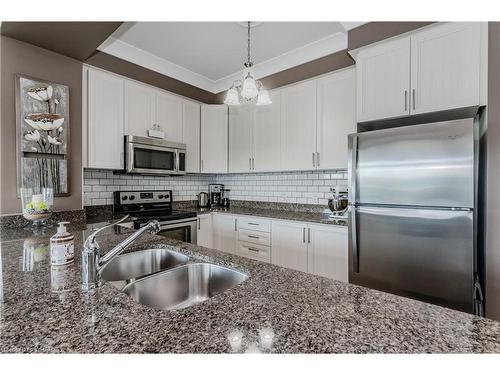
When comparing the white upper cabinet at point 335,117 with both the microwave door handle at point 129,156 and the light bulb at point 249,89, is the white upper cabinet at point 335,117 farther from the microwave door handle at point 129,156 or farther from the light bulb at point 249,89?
the microwave door handle at point 129,156

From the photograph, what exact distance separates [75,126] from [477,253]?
10.9 feet

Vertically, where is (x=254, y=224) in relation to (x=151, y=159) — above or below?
below

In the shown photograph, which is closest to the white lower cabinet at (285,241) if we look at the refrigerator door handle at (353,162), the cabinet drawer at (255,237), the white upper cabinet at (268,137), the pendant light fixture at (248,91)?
the cabinet drawer at (255,237)

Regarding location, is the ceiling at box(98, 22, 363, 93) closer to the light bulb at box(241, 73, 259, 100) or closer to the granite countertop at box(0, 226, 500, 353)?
the light bulb at box(241, 73, 259, 100)

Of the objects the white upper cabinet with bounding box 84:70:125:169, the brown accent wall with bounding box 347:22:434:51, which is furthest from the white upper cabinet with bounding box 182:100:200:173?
the brown accent wall with bounding box 347:22:434:51

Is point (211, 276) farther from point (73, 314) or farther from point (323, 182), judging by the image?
point (323, 182)

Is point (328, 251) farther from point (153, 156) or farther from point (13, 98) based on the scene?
point (13, 98)

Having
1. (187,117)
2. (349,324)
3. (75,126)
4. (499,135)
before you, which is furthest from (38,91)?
(499,135)

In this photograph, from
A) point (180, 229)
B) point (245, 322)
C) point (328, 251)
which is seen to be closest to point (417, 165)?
point (328, 251)

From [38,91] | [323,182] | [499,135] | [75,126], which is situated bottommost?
[323,182]

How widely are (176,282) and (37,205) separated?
149 cm

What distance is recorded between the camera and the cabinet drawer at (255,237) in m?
2.78

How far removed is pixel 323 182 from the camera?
294 cm

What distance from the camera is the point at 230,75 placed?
11.0 feet
